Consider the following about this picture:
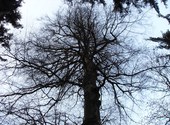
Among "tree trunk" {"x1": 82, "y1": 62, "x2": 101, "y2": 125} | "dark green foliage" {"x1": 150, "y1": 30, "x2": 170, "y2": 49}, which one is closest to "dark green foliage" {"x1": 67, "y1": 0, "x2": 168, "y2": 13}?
"tree trunk" {"x1": 82, "y1": 62, "x2": 101, "y2": 125}

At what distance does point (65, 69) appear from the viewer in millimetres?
10359

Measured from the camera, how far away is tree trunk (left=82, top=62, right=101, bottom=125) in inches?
302

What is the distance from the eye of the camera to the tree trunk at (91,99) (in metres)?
7.67

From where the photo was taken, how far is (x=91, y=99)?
815 cm

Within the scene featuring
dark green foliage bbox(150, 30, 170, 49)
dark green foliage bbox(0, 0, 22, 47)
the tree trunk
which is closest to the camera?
the tree trunk

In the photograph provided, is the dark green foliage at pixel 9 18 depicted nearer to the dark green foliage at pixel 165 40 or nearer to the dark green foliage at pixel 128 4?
the dark green foliage at pixel 128 4

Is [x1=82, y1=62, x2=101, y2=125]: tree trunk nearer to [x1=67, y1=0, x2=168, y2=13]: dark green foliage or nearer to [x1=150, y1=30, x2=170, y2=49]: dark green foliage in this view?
[x1=67, y1=0, x2=168, y2=13]: dark green foliage

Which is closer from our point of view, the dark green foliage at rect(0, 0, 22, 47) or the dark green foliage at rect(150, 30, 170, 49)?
the dark green foliage at rect(0, 0, 22, 47)

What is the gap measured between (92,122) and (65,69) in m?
3.14

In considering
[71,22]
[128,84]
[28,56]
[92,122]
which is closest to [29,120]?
[92,122]

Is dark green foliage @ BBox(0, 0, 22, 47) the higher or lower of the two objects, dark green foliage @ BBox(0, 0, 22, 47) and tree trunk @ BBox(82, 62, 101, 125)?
the higher

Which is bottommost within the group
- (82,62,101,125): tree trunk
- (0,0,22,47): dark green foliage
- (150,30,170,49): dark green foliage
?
(82,62,101,125): tree trunk

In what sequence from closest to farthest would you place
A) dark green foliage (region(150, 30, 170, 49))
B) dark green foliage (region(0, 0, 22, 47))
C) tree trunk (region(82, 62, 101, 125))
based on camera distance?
tree trunk (region(82, 62, 101, 125)) → dark green foliage (region(0, 0, 22, 47)) → dark green foliage (region(150, 30, 170, 49))

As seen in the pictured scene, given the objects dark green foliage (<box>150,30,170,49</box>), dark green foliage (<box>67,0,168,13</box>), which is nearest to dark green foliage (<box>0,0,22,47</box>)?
dark green foliage (<box>67,0,168,13</box>)
